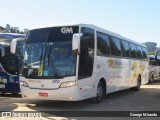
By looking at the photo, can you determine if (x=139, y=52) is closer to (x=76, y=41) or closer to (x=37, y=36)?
(x=37, y=36)

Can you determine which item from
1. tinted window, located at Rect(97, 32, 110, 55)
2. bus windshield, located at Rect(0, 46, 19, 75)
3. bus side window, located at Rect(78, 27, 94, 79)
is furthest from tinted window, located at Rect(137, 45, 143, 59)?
bus side window, located at Rect(78, 27, 94, 79)

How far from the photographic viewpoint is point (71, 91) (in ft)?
38.0

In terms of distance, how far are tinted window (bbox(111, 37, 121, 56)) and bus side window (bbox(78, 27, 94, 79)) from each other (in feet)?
9.24

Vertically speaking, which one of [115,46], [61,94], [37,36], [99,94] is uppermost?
[37,36]

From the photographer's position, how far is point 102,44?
564 inches

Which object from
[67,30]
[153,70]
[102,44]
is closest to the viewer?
[67,30]

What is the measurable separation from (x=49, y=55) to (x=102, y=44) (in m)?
3.16

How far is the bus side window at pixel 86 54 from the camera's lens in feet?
39.6

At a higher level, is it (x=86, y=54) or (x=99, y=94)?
(x=86, y=54)

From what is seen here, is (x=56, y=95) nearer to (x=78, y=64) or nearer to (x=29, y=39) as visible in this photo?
(x=78, y=64)

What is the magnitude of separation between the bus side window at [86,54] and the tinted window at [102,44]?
79 cm

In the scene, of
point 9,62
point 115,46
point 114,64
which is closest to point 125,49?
point 115,46

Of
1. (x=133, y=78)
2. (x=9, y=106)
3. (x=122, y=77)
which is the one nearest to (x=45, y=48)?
(x=9, y=106)

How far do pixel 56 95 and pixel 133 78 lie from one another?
29.7 ft
